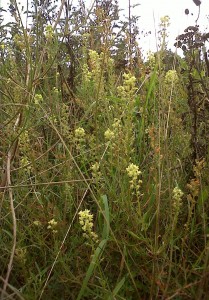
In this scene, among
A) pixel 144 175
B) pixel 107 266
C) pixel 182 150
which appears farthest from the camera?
pixel 182 150

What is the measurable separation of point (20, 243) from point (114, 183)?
419 millimetres

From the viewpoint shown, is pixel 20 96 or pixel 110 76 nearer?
pixel 20 96

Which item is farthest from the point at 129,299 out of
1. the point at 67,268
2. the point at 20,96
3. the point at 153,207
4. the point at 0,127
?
the point at 20,96

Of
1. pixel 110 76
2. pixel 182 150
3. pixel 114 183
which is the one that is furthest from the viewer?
pixel 110 76

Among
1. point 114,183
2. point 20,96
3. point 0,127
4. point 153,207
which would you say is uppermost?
point 20,96

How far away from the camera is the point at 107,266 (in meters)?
1.52

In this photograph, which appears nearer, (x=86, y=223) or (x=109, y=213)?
(x=86, y=223)

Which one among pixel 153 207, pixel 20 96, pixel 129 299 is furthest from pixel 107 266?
pixel 20 96

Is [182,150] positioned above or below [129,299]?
above

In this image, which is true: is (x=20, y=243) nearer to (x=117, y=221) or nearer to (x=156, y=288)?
(x=117, y=221)

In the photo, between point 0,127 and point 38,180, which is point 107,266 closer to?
point 38,180

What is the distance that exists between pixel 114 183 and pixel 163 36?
0.72m

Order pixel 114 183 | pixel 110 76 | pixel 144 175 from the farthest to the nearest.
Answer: pixel 110 76
pixel 144 175
pixel 114 183

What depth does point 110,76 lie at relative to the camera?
2.12 metres
